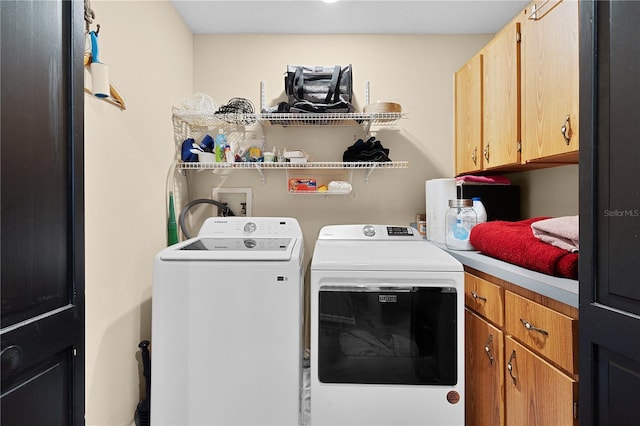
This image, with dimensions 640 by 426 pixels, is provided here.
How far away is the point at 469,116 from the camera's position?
7.04 feet

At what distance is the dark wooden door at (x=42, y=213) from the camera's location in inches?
24.3

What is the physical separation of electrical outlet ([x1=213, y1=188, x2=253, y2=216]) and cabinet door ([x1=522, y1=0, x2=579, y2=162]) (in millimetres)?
1760

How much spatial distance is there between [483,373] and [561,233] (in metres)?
0.73

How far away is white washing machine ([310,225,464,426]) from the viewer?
1.49 meters

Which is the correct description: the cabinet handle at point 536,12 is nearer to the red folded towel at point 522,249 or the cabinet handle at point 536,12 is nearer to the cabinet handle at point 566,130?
the cabinet handle at point 566,130

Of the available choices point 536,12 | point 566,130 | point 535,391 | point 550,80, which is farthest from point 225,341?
point 536,12

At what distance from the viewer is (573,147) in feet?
4.28

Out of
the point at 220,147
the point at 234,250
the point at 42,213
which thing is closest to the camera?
the point at 42,213

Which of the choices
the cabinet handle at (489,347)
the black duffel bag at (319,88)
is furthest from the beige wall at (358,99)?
the cabinet handle at (489,347)

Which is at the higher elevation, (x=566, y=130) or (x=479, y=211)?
(x=566, y=130)

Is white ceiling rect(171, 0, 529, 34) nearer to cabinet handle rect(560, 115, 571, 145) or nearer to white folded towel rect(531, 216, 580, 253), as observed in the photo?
cabinet handle rect(560, 115, 571, 145)

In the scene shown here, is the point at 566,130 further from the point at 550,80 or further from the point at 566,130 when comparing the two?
the point at 550,80

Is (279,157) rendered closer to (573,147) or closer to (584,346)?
(573,147)

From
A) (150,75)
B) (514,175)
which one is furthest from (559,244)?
(150,75)
